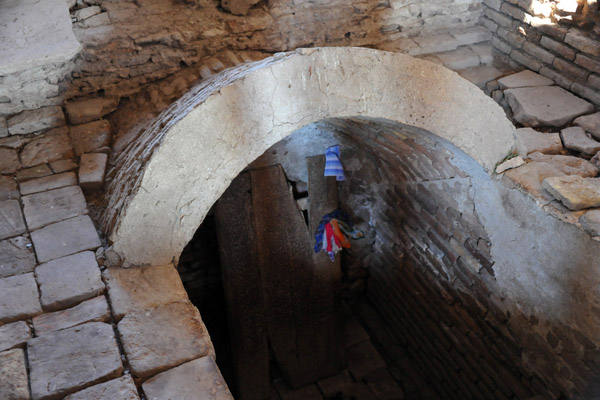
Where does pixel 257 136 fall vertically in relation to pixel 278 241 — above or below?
above

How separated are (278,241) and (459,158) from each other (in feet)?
5.63

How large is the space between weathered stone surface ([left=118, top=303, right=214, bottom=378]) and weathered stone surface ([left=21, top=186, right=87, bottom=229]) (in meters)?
0.79

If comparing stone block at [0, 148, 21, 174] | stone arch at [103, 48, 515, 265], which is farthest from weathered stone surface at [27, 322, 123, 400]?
stone block at [0, 148, 21, 174]

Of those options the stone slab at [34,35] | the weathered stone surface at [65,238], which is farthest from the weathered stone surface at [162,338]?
the stone slab at [34,35]

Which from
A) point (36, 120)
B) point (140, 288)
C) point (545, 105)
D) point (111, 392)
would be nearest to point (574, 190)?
point (545, 105)

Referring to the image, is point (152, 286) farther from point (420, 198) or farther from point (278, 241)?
point (420, 198)

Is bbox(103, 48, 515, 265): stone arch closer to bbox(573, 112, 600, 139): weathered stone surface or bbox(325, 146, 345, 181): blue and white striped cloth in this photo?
bbox(573, 112, 600, 139): weathered stone surface

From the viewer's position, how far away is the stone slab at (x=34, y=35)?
9.39 ft

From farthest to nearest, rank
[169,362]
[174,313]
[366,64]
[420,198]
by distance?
Answer: 1. [420,198]
2. [366,64]
3. [174,313]
4. [169,362]

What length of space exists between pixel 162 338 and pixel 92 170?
121cm

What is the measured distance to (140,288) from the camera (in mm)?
2369

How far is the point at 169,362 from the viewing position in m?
2.07

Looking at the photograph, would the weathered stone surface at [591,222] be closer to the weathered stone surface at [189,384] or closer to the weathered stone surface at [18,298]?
the weathered stone surface at [189,384]

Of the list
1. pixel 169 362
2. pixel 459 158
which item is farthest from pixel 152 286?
pixel 459 158
